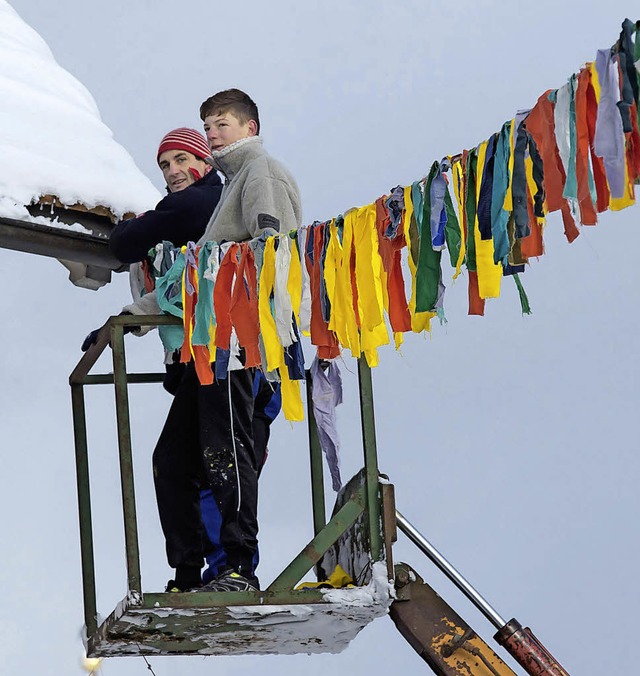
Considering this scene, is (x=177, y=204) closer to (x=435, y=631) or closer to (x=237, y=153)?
(x=237, y=153)

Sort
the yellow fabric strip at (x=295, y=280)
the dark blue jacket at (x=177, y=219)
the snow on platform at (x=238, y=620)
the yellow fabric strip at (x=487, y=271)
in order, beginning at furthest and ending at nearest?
the dark blue jacket at (x=177, y=219) < the yellow fabric strip at (x=295, y=280) < the snow on platform at (x=238, y=620) < the yellow fabric strip at (x=487, y=271)

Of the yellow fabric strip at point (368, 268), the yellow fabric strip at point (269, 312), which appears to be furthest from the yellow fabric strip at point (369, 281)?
the yellow fabric strip at point (269, 312)

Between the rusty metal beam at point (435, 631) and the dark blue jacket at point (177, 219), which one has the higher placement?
the dark blue jacket at point (177, 219)

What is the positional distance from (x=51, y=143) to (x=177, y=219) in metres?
0.94

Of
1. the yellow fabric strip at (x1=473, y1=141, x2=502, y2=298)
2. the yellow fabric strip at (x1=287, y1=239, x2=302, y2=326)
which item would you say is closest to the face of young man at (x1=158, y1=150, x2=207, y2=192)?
the yellow fabric strip at (x1=287, y1=239, x2=302, y2=326)

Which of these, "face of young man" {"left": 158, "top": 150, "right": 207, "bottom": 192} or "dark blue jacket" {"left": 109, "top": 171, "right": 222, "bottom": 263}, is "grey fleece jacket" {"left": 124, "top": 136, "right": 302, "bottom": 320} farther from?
"face of young man" {"left": 158, "top": 150, "right": 207, "bottom": 192}

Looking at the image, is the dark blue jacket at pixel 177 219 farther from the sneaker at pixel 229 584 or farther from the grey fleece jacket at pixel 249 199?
the sneaker at pixel 229 584

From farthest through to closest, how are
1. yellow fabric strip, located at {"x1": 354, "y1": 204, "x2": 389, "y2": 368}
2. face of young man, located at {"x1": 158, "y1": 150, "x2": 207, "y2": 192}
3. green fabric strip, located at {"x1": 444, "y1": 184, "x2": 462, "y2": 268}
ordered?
face of young man, located at {"x1": 158, "y1": 150, "x2": 207, "y2": 192}, yellow fabric strip, located at {"x1": 354, "y1": 204, "x2": 389, "y2": 368}, green fabric strip, located at {"x1": 444, "y1": 184, "x2": 462, "y2": 268}

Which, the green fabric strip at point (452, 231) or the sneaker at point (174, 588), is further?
the sneaker at point (174, 588)

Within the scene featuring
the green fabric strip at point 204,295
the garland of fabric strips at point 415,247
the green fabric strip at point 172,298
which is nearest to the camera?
the garland of fabric strips at point 415,247

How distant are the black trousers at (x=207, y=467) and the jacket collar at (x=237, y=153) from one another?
0.92 meters

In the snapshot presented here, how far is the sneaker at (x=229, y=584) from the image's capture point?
25.0 feet

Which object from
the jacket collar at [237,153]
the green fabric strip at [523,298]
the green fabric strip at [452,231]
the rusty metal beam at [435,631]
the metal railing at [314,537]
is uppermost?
the jacket collar at [237,153]

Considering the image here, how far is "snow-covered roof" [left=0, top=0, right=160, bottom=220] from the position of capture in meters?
8.46
